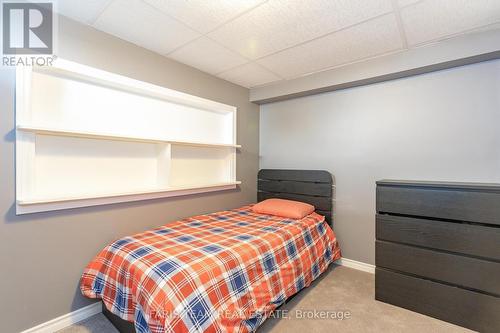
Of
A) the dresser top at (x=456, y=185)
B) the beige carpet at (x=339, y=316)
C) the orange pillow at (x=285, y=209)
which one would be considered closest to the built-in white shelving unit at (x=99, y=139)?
the orange pillow at (x=285, y=209)

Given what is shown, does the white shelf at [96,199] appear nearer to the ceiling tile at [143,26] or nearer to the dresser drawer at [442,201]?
the ceiling tile at [143,26]

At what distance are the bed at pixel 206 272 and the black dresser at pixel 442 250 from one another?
26.4 inches

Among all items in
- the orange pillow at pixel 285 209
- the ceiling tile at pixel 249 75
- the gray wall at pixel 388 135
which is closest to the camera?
the gray wall at pixel 388 135

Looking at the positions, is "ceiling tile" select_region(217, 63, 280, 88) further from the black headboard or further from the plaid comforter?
the plaid comforter

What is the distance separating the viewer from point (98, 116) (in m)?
1.97

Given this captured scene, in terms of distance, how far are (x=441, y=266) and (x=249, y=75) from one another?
2625 mm

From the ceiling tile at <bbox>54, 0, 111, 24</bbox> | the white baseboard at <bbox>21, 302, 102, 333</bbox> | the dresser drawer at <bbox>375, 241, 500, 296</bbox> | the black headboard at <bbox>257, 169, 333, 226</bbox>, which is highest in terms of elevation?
the ceiling tile at <bbox>54, 0, 111, 24</bbox>

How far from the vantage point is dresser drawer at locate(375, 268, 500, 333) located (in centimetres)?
167

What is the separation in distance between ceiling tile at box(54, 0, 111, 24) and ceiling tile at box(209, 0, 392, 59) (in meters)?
0.80

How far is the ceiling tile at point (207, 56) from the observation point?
7.05 feet

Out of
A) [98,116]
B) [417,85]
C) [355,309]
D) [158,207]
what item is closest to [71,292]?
[158,207]

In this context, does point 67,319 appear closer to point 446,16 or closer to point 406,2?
point 406,2

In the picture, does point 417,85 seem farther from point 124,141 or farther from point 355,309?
point 124,141
